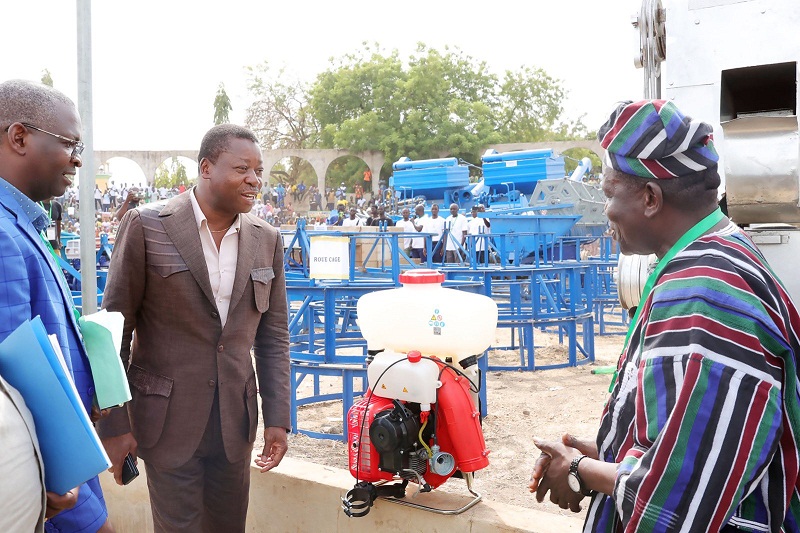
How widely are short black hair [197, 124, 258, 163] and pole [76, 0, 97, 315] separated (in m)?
1.69

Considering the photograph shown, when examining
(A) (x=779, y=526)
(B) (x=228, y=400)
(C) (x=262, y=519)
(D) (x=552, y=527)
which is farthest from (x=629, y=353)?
(C) (x=262, y=519)

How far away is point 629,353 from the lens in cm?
171

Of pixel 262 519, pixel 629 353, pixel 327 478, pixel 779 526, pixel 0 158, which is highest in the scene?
pixel 0 158

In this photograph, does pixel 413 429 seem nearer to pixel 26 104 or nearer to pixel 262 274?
pixel 262 274

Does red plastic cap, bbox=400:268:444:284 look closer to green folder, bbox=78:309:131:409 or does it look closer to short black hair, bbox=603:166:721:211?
green folder, bbox=78:309:131:409

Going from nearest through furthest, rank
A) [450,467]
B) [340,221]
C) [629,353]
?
[629,353] → [450,467] → [340,221]

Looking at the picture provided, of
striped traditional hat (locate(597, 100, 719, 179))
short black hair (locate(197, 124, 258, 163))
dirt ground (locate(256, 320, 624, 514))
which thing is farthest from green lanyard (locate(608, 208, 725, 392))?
dirt ground (locate(256, 320, 624, 514))

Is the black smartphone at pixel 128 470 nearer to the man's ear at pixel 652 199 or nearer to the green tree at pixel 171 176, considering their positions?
the man's ear at pixel 652 199

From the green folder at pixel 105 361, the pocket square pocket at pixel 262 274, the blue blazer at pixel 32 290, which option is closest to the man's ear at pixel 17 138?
the blue blazer at pixel 32 290

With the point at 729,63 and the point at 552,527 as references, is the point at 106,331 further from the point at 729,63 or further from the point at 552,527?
the point at 729,63

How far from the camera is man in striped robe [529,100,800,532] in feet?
4.68

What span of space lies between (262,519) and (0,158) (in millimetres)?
2079

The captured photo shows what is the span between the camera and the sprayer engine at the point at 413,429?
2.89 metres

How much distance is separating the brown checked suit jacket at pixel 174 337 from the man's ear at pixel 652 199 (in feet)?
5.28
